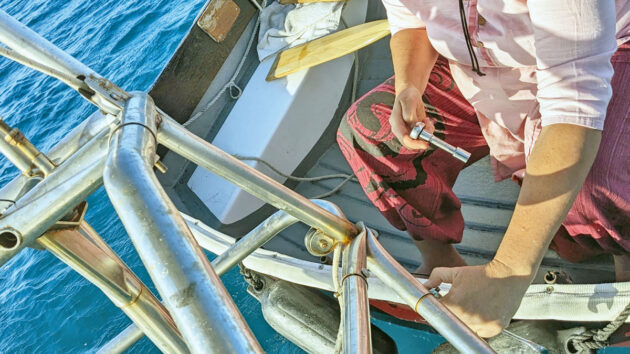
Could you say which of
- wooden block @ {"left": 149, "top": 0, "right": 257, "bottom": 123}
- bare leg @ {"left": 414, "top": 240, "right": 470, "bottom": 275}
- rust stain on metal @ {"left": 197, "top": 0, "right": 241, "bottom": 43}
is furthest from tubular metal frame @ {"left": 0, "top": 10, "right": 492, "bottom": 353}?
rust stain on metal @ {"left": 197, "top": 0, "right": 241, "bottom": 43}

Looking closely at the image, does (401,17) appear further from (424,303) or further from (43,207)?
(43,207)

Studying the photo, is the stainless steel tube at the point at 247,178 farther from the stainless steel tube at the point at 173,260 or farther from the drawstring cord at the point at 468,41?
the drawstring cord at the point at 468,41

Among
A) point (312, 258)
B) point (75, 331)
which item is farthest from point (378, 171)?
point (75, 331)

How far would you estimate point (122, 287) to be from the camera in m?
0.74

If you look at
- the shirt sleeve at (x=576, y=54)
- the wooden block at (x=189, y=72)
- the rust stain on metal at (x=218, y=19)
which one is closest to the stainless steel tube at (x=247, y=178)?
the shirt sleeve at (x=576, y=54)

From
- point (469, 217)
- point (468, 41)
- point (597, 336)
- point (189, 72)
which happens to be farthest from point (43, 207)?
point (189, 72)

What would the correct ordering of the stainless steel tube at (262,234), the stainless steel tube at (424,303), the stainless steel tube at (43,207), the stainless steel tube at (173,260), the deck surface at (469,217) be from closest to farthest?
the stainless steel tube at (173,260) < the stainless steel tube at (43,207) < the stainless steel tube at (424,303) < the stainless steel tube at (262,234) < the deck surface at (469,217)

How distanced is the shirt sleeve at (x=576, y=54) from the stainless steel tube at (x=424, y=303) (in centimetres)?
51

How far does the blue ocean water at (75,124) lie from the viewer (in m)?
3.15

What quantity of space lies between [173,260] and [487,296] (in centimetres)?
71

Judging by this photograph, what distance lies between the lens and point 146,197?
0.56 m

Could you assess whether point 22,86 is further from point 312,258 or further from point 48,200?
point 48,200

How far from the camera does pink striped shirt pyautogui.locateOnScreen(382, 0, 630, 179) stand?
1.10 metres

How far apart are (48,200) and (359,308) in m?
0.39
